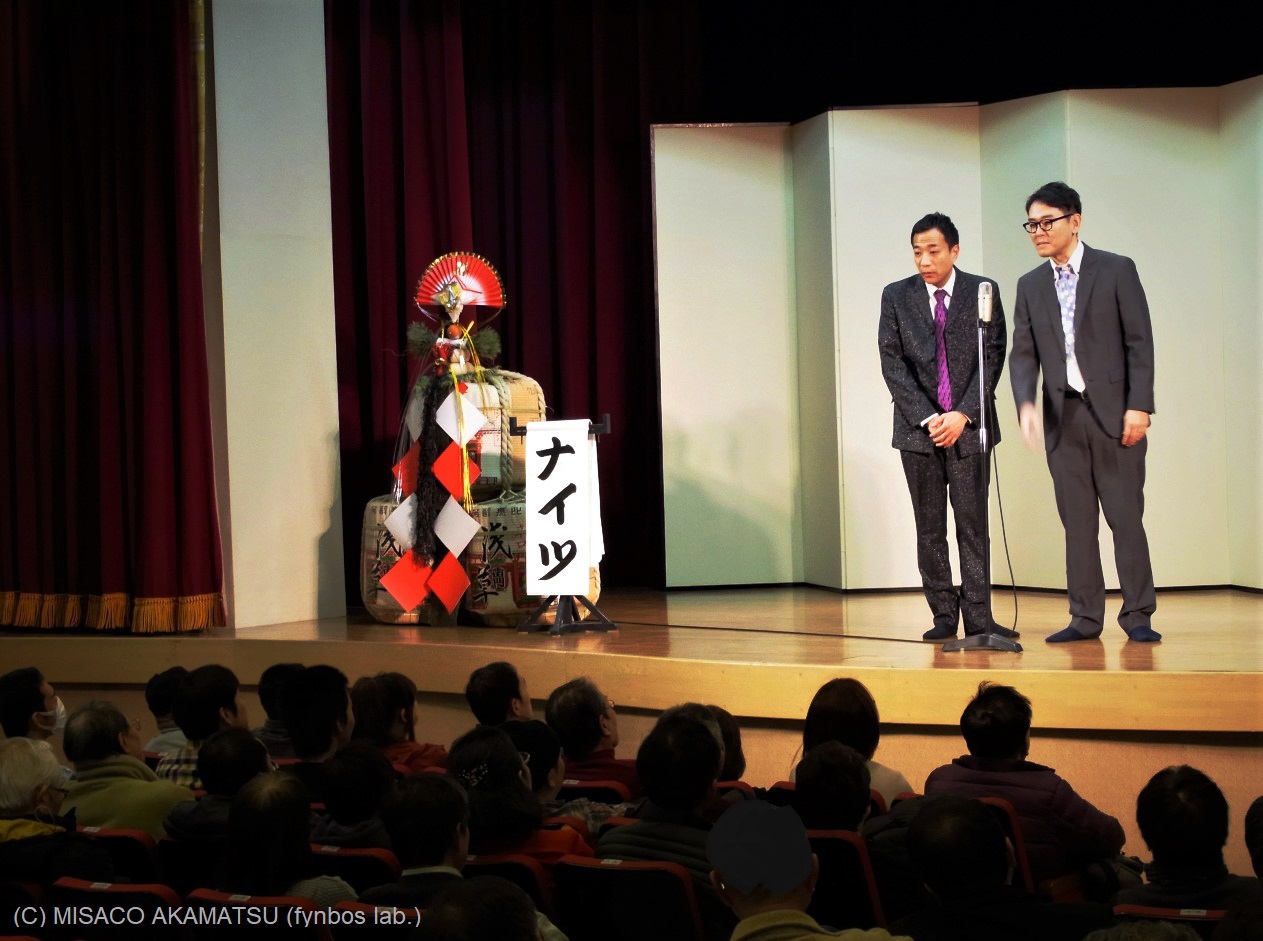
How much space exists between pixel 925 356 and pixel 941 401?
6.1 inches

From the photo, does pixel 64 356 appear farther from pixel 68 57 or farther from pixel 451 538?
pixel 451 538

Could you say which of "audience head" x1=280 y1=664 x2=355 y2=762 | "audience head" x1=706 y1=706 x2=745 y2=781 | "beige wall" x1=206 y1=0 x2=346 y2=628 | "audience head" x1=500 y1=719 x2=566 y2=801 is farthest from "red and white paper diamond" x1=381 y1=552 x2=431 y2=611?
"audience head" x1=500 y1=719 x2=566 y2=801

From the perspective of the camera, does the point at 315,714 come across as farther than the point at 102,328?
No

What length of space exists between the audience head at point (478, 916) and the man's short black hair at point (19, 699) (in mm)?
2136

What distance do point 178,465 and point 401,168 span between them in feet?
6.17

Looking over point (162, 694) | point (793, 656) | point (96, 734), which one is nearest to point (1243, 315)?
point (793, 656)

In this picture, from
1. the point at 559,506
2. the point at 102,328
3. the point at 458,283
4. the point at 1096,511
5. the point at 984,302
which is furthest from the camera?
the point at 458,283

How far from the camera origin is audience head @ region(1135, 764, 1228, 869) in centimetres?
207

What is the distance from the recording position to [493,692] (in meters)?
3.37

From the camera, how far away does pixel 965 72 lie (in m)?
6.16

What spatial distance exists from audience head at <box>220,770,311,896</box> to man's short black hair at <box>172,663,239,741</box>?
109 centimetres

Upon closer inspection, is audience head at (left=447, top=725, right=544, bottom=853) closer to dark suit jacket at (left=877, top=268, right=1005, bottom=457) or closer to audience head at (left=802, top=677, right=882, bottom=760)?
audience head at (left=802, top=677, right=882, bottom=760)

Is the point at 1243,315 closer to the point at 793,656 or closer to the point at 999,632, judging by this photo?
the point at 999,632

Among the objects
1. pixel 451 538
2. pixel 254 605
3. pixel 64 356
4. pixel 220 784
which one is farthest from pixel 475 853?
pixel 64 356
